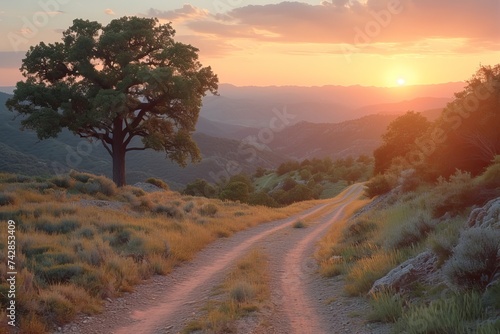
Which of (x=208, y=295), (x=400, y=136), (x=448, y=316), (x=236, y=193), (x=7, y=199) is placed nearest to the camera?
(x=448, y=316)

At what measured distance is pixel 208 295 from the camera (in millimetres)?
10023

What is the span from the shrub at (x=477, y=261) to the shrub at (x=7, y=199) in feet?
58.0

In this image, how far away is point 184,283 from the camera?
37.1ft

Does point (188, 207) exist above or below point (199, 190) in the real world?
above

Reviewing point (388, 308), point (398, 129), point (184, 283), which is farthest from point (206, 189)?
point (388, 308)

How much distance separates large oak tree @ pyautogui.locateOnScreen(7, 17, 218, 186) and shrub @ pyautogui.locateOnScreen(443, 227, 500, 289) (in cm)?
2193

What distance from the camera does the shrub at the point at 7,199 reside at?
17755 mm

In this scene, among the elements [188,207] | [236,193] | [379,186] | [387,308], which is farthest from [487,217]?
A: [236,193]

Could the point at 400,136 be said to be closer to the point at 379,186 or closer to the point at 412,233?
the point at 379,186

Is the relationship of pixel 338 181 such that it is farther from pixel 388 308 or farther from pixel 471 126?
pixel 388 308

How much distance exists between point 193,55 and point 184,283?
66.8ft

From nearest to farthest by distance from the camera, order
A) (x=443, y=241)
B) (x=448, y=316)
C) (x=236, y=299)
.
A: (x=448, y=316) → (x=443, y=241) → (x=236, y=299)

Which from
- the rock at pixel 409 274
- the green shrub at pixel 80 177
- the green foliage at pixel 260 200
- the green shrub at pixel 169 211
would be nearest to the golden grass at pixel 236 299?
the rock at pixel 409 274

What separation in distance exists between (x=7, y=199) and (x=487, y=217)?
18.4 m
